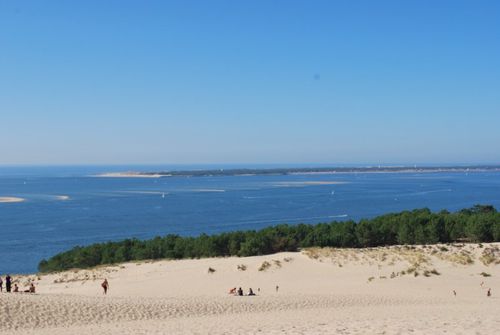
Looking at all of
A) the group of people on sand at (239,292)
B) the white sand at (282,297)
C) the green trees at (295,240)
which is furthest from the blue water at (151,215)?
the group of people on sand at (239,292)

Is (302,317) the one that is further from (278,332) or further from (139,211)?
(139,211)

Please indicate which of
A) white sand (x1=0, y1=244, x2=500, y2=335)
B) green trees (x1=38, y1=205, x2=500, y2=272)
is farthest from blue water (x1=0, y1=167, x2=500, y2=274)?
white sand (x1=0, y1=244, x2=500, y2=335)

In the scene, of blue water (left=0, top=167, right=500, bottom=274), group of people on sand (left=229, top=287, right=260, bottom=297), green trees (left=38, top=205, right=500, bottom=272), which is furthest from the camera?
blue water (left=0, top=167, right=500, bottom=274)

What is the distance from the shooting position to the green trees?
37.4 m

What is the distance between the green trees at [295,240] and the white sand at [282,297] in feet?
9.49

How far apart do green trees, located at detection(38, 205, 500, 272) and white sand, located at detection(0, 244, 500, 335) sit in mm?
2893

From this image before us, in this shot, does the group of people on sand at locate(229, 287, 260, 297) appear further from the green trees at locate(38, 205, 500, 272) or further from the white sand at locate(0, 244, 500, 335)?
the green trees at locate(38, 205, 500, 272)

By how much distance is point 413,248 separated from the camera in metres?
34.0

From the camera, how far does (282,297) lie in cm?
2388

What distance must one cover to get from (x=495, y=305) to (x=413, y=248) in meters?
12.4

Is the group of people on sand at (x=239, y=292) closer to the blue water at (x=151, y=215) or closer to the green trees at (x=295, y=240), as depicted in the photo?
the green trees at (x=295, y=240)

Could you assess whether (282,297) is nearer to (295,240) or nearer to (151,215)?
(295,240)

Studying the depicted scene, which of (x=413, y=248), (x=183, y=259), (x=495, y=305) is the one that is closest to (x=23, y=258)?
(x=183, y=259)

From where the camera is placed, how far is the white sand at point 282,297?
15938 mm
